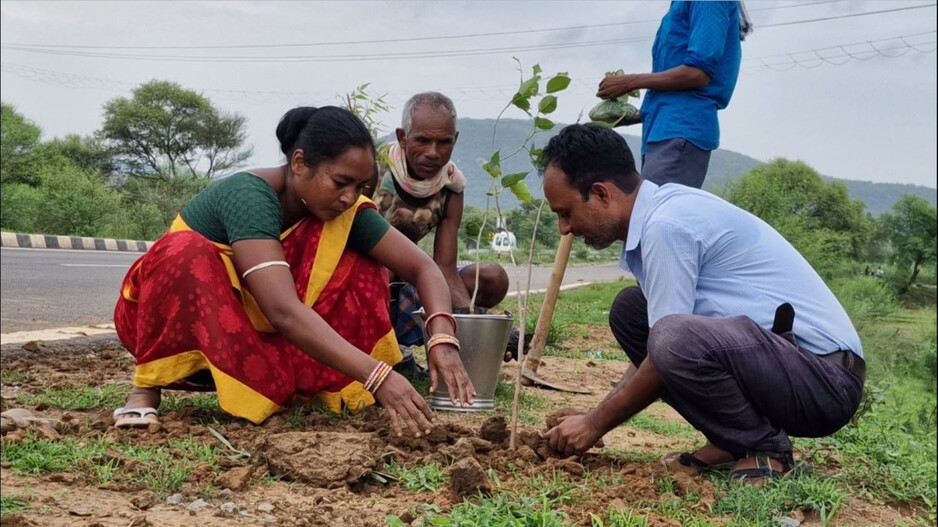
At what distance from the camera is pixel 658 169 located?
4.15 meters

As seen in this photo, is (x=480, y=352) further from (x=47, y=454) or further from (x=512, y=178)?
(x=47, y=454)

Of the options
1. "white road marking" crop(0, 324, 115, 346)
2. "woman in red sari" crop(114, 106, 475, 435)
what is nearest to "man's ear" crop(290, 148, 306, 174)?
"woman in red sari" crop(114, 106, 475, 435)

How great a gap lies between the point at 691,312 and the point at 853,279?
12.5 m

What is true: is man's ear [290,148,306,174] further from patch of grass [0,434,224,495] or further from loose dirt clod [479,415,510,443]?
loose dirt clod [479,415,510,443]

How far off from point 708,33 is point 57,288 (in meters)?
6.36

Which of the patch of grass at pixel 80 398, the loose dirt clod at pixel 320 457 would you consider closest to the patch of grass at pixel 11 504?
the loose dirt clod at pixel 320 457

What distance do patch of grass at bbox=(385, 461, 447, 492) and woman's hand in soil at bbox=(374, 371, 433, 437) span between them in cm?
11

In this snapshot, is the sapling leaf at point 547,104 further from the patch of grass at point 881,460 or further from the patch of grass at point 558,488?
the patch of grass at point 881,460

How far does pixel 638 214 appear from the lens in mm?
2609

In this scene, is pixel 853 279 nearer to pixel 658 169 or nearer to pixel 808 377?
pixel 658 169

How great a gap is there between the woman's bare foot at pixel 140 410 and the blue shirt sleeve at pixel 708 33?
2.77 meters

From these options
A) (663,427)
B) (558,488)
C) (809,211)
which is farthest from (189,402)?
(809,211)

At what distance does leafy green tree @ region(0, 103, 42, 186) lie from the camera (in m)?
3.75

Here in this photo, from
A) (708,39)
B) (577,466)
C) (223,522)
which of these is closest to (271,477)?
(223,522)
